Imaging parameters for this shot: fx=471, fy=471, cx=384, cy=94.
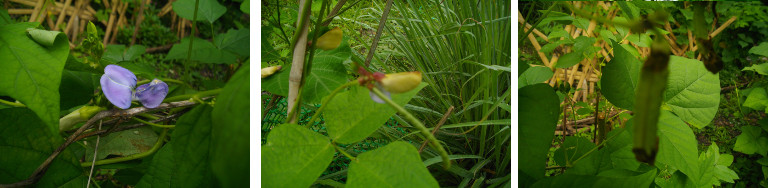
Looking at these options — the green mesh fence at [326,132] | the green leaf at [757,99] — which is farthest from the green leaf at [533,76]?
→ the green leaf at [757,99]

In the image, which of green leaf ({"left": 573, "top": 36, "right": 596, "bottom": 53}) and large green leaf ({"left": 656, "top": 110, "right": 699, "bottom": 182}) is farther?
green leaf ({"left": 573, "top": 36, "right": 596, "bottom": 53})

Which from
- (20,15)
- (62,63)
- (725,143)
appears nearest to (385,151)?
(62,63)

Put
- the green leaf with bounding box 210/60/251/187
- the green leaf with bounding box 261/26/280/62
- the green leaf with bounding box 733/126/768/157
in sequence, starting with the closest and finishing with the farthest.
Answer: the green leaf with bounding box 210/60/251/187
the green leaf with bounding box 261/26/280/62
the green leaf with bounding box 733/126/768/157

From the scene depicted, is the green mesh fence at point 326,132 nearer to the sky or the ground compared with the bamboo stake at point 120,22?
nearer to the ground

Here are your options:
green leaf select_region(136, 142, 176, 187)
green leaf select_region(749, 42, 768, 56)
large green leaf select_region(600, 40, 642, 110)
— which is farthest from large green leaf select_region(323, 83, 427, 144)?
green leaf select_region(749, 42, 768, 56)

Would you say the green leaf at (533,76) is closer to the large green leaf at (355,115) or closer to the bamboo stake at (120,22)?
the large green leaf at (355,115)

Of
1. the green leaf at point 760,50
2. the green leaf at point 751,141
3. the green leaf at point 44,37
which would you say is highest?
the green leaf at point 44,37

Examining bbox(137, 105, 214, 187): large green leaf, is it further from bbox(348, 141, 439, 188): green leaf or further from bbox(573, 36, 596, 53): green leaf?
bbox(573, 36, 596, 53): green leaf

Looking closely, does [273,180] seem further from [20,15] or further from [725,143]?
[20,15]
